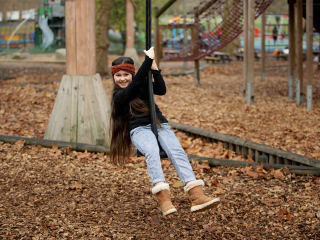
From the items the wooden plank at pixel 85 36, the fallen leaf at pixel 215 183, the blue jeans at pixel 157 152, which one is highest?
the wooden plank at pixel 85 36

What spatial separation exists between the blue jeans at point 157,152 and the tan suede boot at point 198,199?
0.06m

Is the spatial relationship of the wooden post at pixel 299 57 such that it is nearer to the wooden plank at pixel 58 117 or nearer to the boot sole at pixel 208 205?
the wooden plank at pixel 58 117

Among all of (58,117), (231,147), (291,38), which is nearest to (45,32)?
(291,38)

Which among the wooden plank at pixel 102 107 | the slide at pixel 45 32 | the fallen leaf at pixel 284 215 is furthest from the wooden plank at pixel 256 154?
the slide at pixel 45 32

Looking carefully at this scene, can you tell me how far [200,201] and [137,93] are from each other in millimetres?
1023

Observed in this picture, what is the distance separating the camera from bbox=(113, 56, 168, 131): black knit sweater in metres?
3.37

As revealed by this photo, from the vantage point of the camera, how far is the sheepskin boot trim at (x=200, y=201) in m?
3.08

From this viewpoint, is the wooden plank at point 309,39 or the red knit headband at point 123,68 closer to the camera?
the red knit headband at point 123,68

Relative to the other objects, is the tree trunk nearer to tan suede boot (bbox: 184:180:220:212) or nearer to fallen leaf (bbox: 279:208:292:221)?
fallen leaf (bbox: 279:208:292:221)

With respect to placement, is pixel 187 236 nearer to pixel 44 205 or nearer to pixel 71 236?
pixel 71 236

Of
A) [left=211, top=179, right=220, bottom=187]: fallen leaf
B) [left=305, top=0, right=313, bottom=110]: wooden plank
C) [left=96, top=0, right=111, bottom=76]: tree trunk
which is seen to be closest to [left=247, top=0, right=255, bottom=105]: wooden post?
[left=305, top=0, right=313, bottom=110]: wooden plank

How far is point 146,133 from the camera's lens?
3430 mm

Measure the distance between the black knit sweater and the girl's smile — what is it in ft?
0.34

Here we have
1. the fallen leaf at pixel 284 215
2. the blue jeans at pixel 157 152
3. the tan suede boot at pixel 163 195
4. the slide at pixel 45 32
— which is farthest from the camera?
the slide at pixel 45 32
